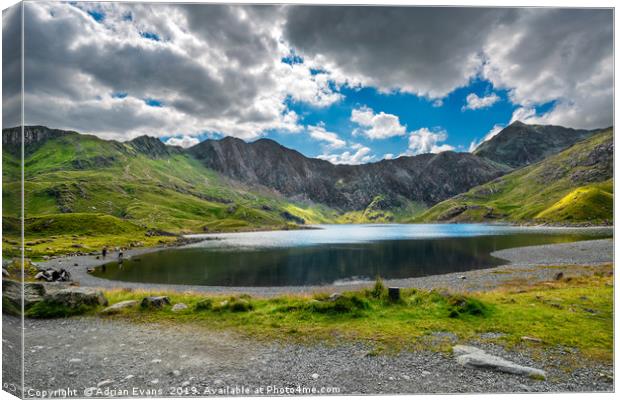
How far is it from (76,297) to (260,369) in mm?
10175

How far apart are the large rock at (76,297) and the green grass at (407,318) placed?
1.79 metres

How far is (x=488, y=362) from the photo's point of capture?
810 cm

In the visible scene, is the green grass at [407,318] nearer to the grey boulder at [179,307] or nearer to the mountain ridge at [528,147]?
the grey boulder at [179,307]

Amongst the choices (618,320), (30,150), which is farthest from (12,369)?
(618,320)

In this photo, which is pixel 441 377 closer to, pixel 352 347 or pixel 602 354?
pixel 352 347

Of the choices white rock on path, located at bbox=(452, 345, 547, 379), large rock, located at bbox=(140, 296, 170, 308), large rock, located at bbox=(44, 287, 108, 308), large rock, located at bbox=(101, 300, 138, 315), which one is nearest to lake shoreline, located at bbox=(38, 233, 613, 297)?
large rock, located at bbox=(44, 287, 108, 308)

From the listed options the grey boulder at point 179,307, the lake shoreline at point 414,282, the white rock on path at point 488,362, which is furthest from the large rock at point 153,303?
the lake shoreline at point 414,282

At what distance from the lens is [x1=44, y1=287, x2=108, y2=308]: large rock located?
42.9 ft

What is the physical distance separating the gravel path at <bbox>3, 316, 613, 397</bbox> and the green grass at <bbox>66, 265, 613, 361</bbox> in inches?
33.7

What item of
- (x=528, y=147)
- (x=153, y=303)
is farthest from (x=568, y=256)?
(x=153, y=303)

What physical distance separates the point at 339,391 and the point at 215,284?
29810mm

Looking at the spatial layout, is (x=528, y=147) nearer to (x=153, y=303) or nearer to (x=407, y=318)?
(x=407, y=318)

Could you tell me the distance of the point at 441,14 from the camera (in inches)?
412

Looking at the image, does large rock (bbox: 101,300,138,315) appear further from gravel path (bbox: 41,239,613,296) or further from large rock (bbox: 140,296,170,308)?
gravel path (bbox: 41,239,613,296)
